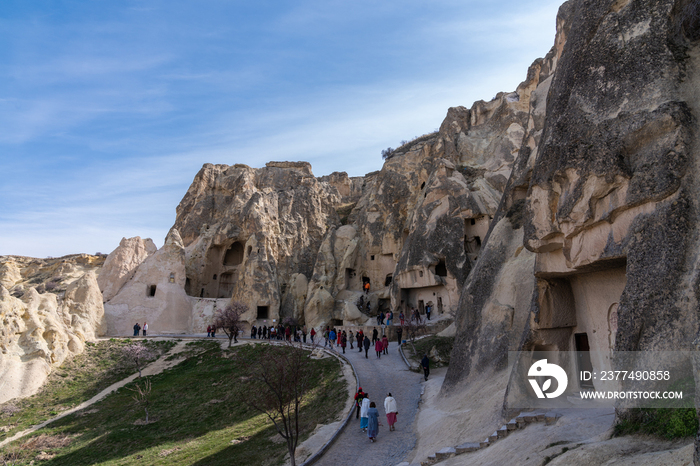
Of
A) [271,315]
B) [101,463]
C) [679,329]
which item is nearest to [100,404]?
[101,463]

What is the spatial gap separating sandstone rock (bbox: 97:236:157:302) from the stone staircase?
3186 cm

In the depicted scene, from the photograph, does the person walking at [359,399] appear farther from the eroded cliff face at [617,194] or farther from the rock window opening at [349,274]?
the rock window opening at [349,274]

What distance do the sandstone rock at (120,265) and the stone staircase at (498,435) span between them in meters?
31.9

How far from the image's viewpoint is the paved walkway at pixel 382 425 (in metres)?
10.8

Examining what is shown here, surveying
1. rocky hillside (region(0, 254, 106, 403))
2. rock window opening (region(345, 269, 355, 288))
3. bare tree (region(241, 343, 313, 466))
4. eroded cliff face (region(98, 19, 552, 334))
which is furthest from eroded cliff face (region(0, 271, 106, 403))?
rock window opening (region(345, 269, 355, 288))

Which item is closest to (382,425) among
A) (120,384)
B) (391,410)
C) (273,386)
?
(391,410)

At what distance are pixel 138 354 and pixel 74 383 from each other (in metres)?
3.24

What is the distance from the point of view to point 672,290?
6547 mm

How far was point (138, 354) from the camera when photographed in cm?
2423

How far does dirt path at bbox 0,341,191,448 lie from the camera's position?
60.5 feet

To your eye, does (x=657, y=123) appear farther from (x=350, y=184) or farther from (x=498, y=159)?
(x=350, y=184)

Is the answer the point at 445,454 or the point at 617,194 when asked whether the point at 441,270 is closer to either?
the point at 445,454

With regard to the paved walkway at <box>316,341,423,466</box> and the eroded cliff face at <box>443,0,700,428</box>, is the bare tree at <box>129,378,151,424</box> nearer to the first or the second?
the paved walkway at <box>316,341,423,466</box>

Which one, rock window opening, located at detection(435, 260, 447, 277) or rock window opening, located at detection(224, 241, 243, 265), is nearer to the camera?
rock window opening, located at detection(435, 260, 447, 277)
